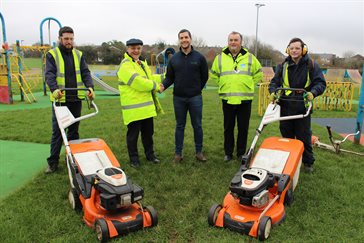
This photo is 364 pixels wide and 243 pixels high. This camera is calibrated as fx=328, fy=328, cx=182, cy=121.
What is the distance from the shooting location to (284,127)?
5.06 m

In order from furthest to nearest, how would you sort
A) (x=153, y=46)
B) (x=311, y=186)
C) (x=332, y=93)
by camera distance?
(x=153, y=46) → (x=332, y=93) → (x=311, y=186)

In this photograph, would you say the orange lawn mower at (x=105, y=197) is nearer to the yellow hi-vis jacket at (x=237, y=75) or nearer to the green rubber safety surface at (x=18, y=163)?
the green rubber safety surface at (x=18, y=163)

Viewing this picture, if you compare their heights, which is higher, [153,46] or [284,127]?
[153,46]

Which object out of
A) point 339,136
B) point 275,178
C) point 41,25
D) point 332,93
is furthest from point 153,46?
point 275,178

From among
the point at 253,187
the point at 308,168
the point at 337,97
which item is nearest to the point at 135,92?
the point at 253,187

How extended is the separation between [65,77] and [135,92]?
1.03m

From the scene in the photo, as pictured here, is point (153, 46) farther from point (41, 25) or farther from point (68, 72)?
point (68, 72)

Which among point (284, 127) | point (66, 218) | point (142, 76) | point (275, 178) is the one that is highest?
point (142, 76)

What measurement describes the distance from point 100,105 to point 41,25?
4.79 m

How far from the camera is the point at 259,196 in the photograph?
3287mm

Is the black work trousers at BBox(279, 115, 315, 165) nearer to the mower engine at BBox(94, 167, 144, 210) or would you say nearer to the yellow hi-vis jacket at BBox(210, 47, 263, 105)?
the yellow hi-vis jacket at BBox(210, 47, 263, 105)

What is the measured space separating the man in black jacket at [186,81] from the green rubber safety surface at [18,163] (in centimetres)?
233

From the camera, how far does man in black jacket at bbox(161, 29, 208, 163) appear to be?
5.29m

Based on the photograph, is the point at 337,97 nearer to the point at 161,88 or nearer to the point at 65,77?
the point at 161,88
